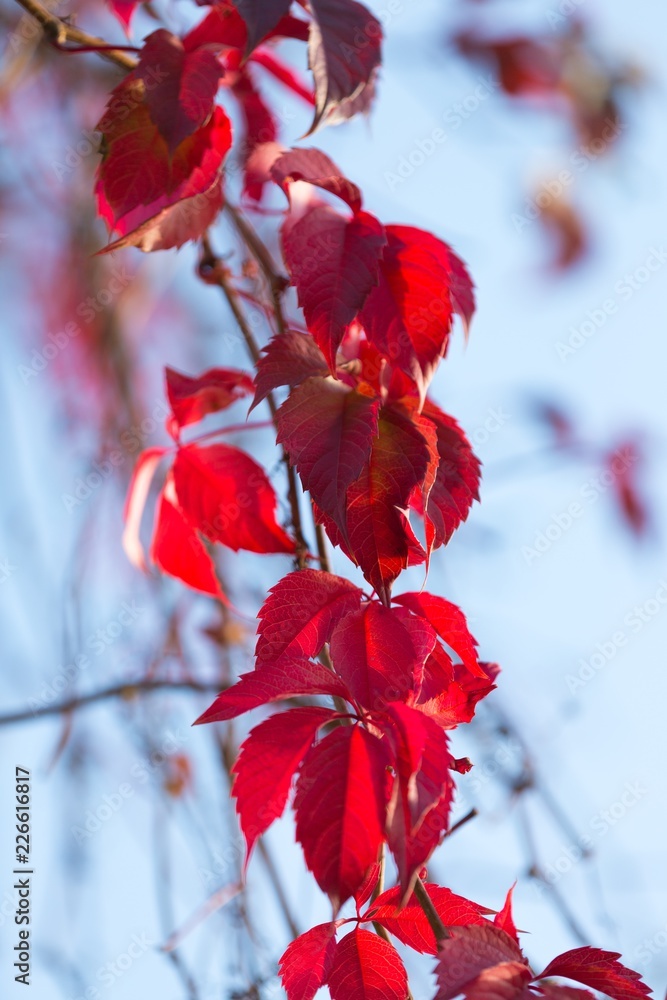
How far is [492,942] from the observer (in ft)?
1.67

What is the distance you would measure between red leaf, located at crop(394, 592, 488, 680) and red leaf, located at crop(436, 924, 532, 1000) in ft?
0.51

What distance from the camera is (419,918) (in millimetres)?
582

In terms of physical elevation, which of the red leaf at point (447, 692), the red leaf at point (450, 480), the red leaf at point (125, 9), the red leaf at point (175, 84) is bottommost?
the red leaf at point (447, 692)

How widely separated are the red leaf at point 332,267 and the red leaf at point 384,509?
74 mm

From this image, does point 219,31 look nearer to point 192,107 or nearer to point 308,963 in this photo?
point 192,107

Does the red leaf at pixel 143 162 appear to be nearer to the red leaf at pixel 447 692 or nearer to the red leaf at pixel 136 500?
the red leaf at pixel 136 500

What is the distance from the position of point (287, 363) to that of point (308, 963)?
1.31 feet

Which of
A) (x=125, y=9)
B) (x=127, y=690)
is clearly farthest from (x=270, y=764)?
(x=127, y=690)

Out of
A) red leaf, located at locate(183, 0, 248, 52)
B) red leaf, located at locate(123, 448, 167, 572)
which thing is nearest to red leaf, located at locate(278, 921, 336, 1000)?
red leaf, located at locate(123, 448, 167, 572)

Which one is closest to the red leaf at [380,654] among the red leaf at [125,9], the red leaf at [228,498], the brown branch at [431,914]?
the brown branch at [431,914]

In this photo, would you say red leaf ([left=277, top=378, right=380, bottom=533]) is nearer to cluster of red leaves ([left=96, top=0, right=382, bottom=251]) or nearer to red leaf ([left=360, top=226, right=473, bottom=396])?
red leaf ([left=360, top=226, right=473, bottom=396])

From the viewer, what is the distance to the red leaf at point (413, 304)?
0.61 meters

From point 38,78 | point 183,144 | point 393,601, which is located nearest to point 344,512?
point 393,601

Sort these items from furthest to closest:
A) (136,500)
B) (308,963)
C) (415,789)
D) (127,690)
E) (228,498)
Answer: (127,690)
(136,500)
(228,498)
(308,963)
(415,789)
